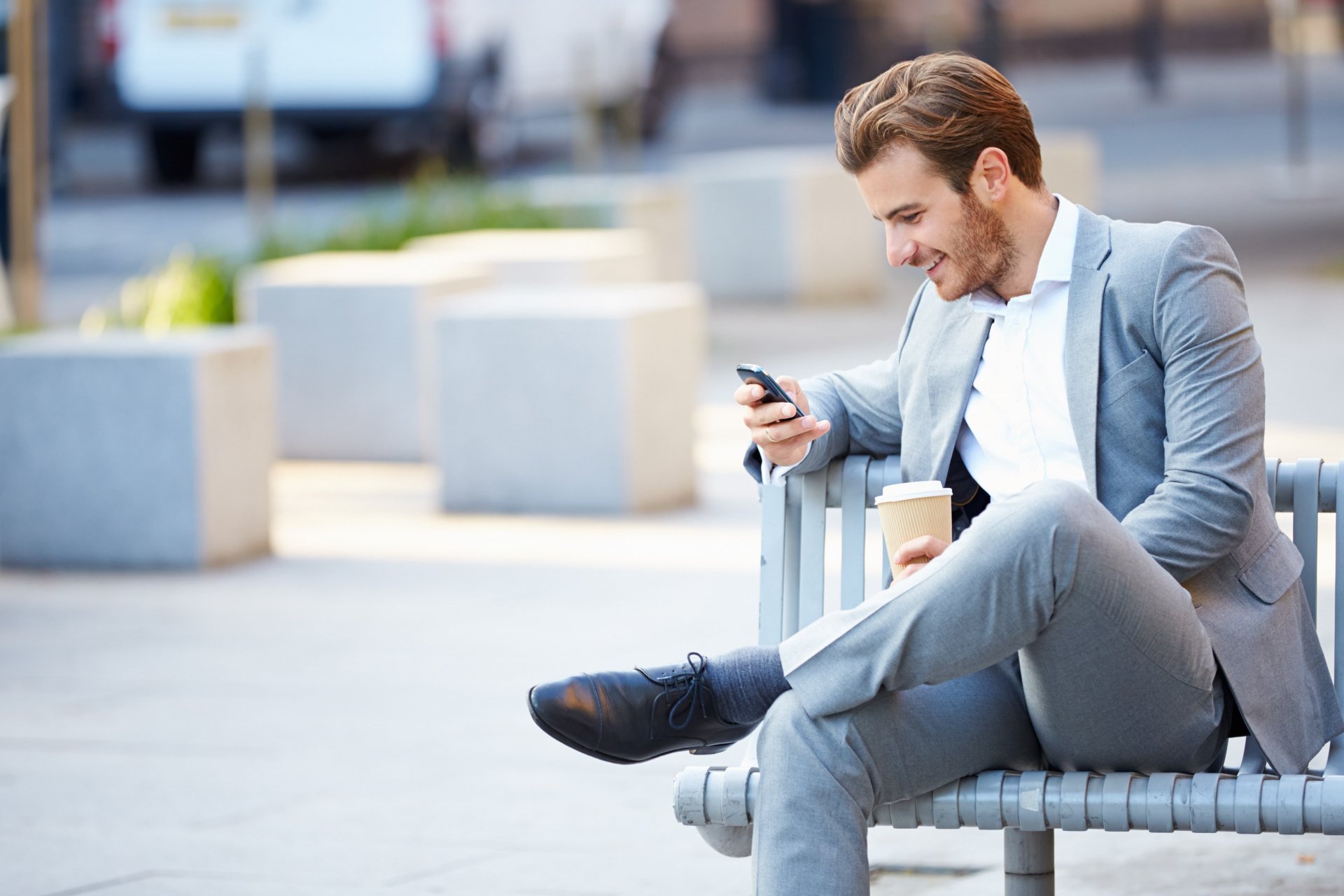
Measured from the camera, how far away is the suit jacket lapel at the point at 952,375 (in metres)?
3.31

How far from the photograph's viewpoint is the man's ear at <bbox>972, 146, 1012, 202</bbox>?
10.3 ft

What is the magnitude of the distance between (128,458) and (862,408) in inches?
151

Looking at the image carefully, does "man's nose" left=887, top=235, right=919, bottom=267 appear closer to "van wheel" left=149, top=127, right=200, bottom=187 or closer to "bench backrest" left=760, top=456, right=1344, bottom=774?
"bench backrest" left=760, top=456, right=1344, bottom=774

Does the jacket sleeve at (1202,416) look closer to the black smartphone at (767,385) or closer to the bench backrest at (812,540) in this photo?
the bench backrest at (812,540)

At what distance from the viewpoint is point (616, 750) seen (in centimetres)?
316

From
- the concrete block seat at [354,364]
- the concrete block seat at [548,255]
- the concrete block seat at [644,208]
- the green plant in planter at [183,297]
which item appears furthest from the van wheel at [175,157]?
the concrete block seat at [354,364]

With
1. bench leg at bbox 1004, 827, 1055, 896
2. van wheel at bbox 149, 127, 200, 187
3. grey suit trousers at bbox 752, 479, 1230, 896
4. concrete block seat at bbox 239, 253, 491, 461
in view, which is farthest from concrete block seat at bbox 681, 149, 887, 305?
grey suit trousers at bbox 752, 479, 1230, 896

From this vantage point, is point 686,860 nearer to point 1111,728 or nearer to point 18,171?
point 1111,728

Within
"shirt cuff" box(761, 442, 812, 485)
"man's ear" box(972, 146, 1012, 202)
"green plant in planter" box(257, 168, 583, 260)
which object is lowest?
"green plant in planter" box(257, 168, 583, 260)

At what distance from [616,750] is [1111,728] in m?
0.71

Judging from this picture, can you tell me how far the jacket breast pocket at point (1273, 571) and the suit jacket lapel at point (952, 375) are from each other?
0.48 m

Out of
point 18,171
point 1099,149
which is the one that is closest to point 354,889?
point 18,171

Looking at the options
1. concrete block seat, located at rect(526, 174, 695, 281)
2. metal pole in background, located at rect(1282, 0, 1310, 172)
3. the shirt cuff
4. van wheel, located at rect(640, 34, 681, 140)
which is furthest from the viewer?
van wheel, located at rect(640, 34, 681, 140)

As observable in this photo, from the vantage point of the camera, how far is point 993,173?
10.3 ft
